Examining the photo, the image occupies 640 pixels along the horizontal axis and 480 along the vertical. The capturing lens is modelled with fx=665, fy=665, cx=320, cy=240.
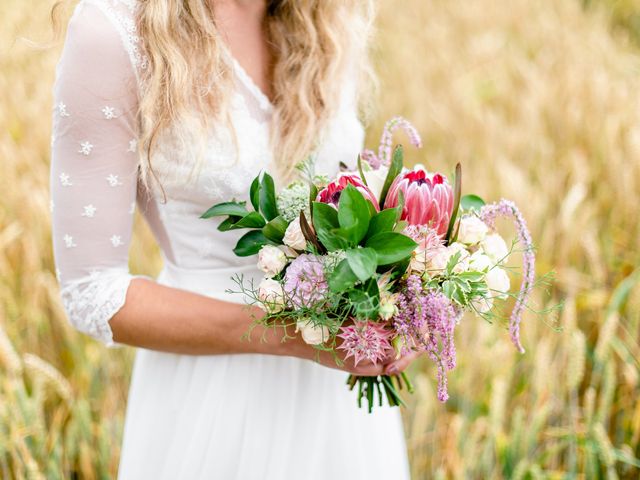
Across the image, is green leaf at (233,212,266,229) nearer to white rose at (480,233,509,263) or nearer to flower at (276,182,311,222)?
flower at (276,182,311,222)

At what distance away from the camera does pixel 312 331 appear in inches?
40.9

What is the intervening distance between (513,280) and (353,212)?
5.97 ft

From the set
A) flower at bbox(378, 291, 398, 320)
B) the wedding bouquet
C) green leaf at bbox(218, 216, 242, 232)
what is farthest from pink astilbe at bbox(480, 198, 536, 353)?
green leaf at bbox(218, 216, 242, 232)


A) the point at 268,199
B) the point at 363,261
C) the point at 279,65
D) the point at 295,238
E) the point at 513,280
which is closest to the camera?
the point at 363,261

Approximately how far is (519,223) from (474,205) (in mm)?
146

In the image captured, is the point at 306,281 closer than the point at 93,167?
Yes

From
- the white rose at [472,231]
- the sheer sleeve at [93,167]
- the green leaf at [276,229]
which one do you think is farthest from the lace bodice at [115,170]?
the white rose at [472,231]

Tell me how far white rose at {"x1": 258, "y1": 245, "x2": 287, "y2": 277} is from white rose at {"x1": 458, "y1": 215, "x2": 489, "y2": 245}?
11.6 inches

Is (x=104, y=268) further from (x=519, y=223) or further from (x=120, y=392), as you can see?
(x=120, y=392)

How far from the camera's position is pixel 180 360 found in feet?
4.57

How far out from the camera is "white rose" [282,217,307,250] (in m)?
1.02

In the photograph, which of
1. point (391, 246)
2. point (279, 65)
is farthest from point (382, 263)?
point (279, 65)

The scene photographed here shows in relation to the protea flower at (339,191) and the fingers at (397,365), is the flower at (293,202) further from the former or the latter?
the fingers at (397,365)

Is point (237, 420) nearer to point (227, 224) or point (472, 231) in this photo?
point (227, 224)
